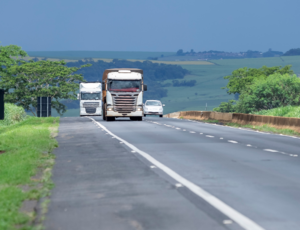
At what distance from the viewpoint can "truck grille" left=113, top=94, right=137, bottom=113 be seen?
131 feet

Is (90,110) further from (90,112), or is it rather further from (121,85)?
(121,85)

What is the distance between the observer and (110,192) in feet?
29.5

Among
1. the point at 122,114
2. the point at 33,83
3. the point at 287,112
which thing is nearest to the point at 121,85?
the point at 122,114

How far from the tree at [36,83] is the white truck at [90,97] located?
815 inches

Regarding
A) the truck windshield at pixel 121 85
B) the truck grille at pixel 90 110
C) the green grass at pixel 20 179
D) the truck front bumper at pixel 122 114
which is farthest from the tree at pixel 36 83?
the green grass at pixel 20 179

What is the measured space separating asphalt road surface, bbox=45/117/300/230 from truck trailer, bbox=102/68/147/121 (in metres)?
23.9

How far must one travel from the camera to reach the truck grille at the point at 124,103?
4006 centimetres

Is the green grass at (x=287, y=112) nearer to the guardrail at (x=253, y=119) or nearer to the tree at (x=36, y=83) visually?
the guardrail at (x=253, y=119)

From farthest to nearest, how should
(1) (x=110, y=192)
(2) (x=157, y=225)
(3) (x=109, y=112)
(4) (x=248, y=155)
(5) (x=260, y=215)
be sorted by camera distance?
(3) (x=109, y=112), (4) (x=248, y=155), (1) (x=110, y=192), (5) (x=260, y=215), (2) (x=157, y=225)

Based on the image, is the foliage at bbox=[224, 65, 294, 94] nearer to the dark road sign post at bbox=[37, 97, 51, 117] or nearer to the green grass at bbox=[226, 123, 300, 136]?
the dark road sign post at bbox=[37, 97, 51, 117]

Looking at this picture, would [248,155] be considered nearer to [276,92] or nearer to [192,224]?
[192,224]

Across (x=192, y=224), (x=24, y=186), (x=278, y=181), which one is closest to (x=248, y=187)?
(x=278, y=181)

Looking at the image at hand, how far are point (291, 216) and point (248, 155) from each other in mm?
8046

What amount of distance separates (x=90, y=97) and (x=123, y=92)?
843 inches
